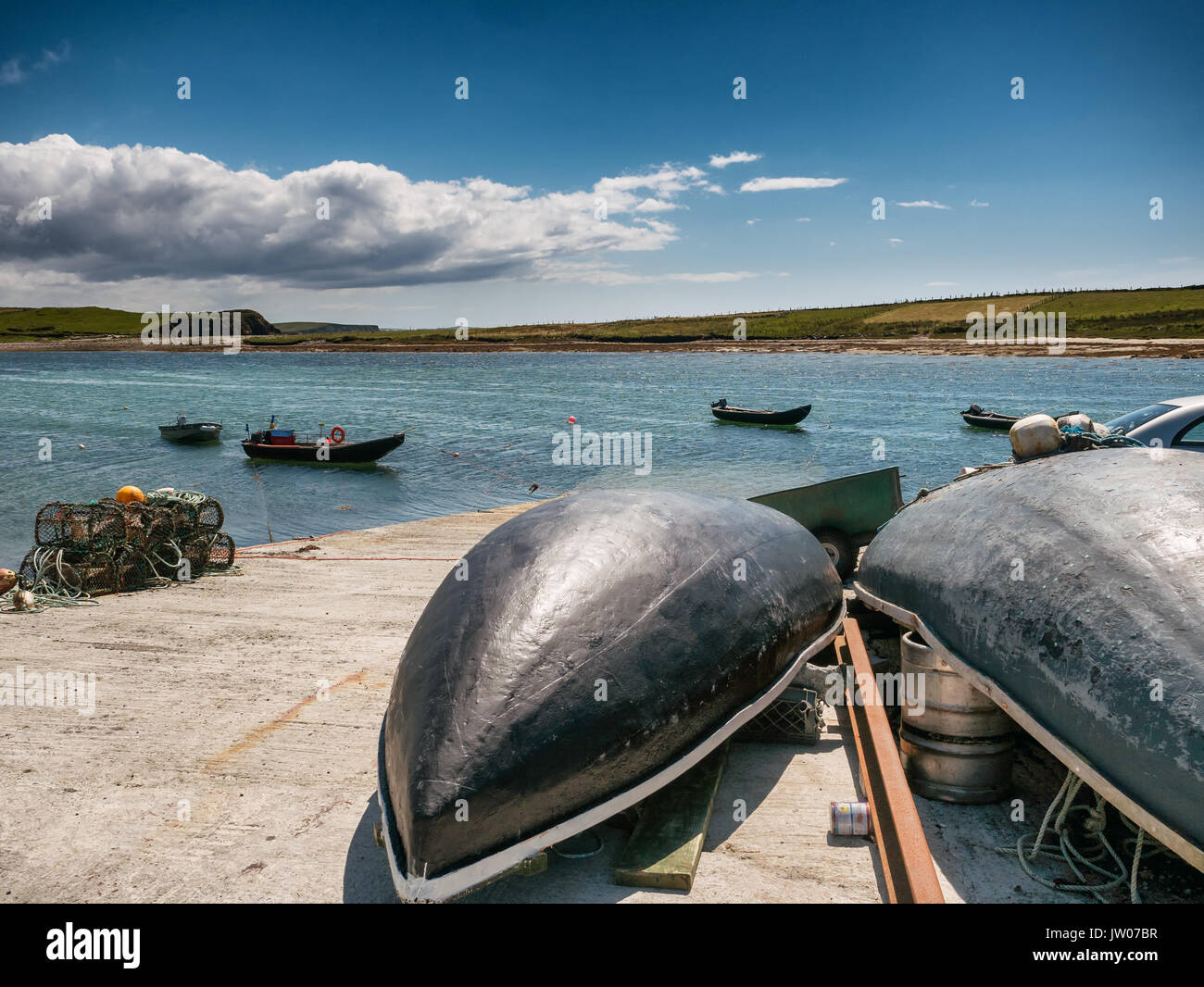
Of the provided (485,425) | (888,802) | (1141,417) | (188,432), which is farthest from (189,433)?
(888,802)

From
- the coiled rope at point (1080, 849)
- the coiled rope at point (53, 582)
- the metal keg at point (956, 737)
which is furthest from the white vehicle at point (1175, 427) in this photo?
the coiled rope at point (53, 582)

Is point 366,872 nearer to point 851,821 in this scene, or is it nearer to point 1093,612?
point 851,821

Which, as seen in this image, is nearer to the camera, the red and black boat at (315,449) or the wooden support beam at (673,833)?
the wooden support beam at (673,833)

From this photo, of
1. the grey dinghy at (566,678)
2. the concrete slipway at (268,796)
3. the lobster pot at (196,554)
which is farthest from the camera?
the lobster pot at (196,554)

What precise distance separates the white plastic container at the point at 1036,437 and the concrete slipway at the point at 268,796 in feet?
7.93

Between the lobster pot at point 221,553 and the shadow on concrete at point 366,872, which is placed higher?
the lobster pot at point 221,553

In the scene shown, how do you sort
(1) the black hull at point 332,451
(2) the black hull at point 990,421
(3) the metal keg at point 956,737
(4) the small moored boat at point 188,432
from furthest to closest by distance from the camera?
1. (4) the small moored boat at point 188,432
2. (2) the black hull at point 990,421
3. (1) the black hull at point 332,451
4. (3) the metal keg at point 956,737

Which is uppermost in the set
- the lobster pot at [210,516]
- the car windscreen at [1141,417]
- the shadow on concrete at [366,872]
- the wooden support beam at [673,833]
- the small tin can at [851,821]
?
the car windscreen at [1141,417]

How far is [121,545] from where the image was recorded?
37.0 feet

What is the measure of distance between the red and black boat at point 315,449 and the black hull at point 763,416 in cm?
2303

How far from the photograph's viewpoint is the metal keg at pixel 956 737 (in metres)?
5.27

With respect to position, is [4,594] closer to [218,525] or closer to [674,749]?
[218,525]

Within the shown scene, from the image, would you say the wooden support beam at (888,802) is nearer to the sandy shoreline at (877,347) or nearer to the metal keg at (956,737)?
the metal keg at (956,737)

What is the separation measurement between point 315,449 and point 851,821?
35.4 meters
